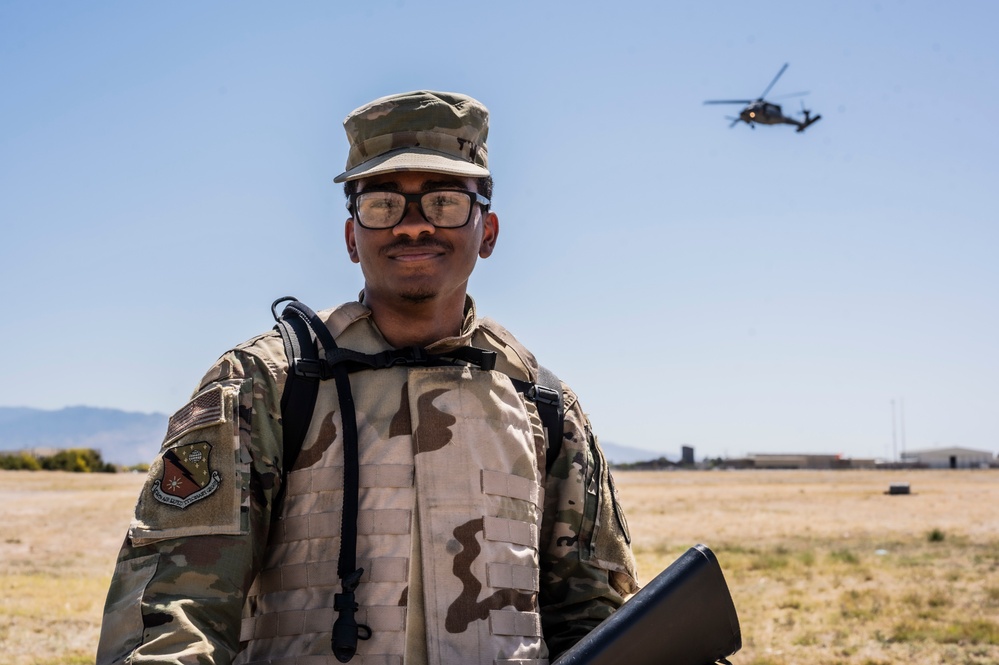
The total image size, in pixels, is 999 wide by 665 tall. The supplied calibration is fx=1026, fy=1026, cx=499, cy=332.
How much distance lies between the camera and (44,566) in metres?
17.8

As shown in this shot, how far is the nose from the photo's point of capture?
2965 mm

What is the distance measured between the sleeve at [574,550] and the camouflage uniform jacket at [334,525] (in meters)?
0.08

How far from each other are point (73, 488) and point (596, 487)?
45.1 meters

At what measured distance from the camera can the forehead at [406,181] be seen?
2992mm

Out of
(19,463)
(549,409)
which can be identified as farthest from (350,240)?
(19,463)

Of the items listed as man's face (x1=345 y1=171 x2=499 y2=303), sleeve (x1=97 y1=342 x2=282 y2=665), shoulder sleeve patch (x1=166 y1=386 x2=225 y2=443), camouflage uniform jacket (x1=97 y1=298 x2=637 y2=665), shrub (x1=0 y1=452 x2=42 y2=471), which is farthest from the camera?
shrub (x1=0 y1=452 x2=42 y2=471)

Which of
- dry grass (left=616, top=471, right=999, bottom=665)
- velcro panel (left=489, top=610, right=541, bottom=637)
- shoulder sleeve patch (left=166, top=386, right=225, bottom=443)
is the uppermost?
shoulder sleeve patch (left=166, top=386, right=225, bottom=443)

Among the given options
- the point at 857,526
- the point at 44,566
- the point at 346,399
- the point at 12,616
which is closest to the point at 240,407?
the point at 346,399

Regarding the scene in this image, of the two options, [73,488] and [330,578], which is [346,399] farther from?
[73,488]

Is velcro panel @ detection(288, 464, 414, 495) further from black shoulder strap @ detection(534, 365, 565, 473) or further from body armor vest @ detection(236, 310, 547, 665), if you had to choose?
black shoulder strap @ detection(534, 365, 565, 473)

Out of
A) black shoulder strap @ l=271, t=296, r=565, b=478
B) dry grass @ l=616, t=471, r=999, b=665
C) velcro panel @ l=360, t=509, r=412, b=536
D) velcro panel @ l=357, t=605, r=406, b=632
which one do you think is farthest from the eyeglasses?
dry grass @ l=616, t=471, r=999, b=665

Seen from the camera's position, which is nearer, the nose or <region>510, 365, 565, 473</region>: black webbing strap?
the nose

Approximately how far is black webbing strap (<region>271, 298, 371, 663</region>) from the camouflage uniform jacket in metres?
0.03

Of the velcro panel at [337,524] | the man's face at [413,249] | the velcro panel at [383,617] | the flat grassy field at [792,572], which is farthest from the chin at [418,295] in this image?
the flat grassy field at [792,572]
